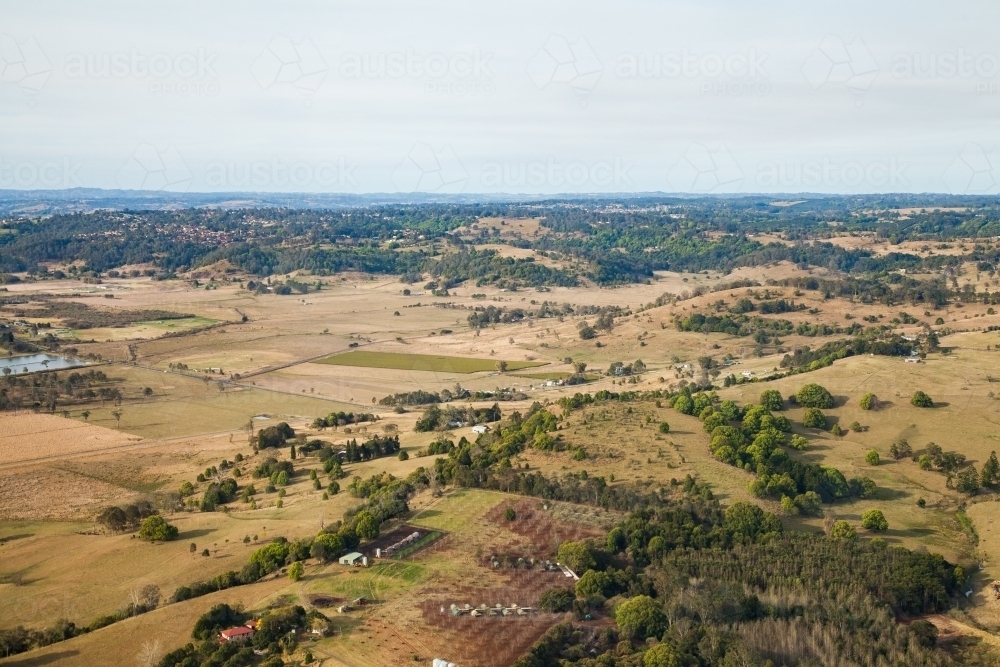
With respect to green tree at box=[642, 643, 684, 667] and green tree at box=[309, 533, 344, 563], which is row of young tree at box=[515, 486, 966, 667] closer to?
green tree at box=[642, 643, 684, 667]

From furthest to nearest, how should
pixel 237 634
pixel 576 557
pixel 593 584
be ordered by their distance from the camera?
pixel 576 557 → pixel 593 584 → pixel 237 634

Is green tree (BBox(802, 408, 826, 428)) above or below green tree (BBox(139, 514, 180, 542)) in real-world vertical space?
above

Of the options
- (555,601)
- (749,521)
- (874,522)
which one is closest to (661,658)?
(555,601)

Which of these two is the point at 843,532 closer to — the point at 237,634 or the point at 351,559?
the point at 351,559

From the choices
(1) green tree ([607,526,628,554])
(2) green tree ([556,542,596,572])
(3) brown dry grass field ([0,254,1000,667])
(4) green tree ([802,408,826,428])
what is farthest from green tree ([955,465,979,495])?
(2) green tree ([556,542,596,572])

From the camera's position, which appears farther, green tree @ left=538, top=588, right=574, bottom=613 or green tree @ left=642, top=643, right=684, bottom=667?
green tree @ left=538, top=588, right=574, bottom=613

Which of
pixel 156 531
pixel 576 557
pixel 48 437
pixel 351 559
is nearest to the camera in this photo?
pixel 576 557
